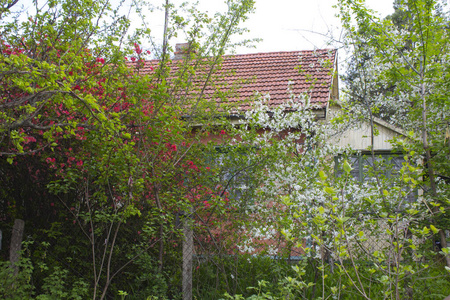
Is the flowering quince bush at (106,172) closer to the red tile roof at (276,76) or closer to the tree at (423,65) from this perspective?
the tree at (423,65)

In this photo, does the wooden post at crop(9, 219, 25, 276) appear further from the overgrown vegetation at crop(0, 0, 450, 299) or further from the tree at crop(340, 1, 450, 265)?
the tree at crop(340, 1, 450, 265)

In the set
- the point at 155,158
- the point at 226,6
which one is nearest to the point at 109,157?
the point at 155,158

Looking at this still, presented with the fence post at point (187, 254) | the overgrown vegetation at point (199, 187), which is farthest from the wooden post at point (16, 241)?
the fence post at point (187, 254)

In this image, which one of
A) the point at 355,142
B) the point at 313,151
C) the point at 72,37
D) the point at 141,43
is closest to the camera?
the point at 72,37

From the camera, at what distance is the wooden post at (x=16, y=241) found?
13.8 ft

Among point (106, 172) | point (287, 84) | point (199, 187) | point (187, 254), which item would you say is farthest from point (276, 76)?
point (106, 172)

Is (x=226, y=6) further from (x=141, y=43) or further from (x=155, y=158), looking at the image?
(x=155, y=158)

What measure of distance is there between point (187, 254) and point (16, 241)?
1.89 m

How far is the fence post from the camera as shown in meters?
4.32

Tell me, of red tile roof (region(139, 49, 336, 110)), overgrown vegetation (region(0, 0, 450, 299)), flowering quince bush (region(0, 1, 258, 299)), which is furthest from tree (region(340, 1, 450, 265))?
red tile roof (region(139, 49, 336, 110))

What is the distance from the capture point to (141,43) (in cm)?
428

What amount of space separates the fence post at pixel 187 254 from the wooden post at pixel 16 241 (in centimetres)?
180

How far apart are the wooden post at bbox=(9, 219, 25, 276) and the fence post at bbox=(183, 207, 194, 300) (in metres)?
1.80

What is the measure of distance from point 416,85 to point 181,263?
11.6 ft
